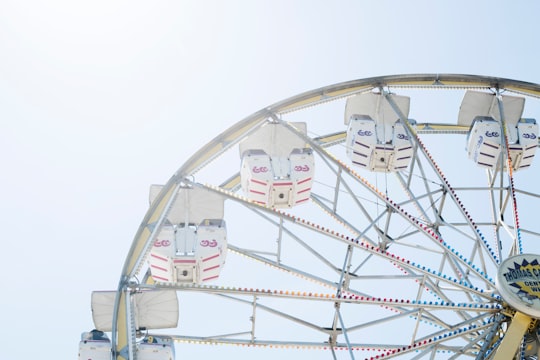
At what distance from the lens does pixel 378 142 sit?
2036 cm

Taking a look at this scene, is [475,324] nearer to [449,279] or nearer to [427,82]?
[449,279]

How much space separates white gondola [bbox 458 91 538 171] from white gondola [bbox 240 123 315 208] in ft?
15.2

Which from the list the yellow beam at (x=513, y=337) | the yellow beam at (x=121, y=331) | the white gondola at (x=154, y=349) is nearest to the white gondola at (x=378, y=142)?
the yellow beam at (x=513, y=337)

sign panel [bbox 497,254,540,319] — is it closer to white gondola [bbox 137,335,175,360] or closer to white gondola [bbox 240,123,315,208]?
white gondola [bbox 240,123,315,208]

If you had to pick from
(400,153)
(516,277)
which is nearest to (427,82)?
(400,153)

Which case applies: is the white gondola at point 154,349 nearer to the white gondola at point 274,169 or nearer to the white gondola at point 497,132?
the white gondola at point 274,169

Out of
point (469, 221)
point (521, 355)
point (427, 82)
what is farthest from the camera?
point (427, 82)

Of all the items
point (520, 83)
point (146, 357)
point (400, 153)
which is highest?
point (520, 83)

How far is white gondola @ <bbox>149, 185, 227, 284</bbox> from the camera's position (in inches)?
687

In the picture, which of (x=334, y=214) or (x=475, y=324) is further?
(x=334, y=214)

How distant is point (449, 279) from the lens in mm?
16500

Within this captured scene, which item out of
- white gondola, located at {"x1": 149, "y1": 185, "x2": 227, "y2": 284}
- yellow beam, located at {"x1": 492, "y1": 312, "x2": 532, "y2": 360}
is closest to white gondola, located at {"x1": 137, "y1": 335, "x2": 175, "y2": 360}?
white gondola, located at {"x1": 149, "y1": 185, "x2": 227, "y2": 284}

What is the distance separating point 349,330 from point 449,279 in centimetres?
249

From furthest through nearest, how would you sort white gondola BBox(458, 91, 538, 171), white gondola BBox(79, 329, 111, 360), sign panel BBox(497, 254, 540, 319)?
white gondola BBox(458, 91, 538, 171) → white gondola BBox(79, 329, 111, 360) → sign panel BBox(497, 254, 540, 319)
